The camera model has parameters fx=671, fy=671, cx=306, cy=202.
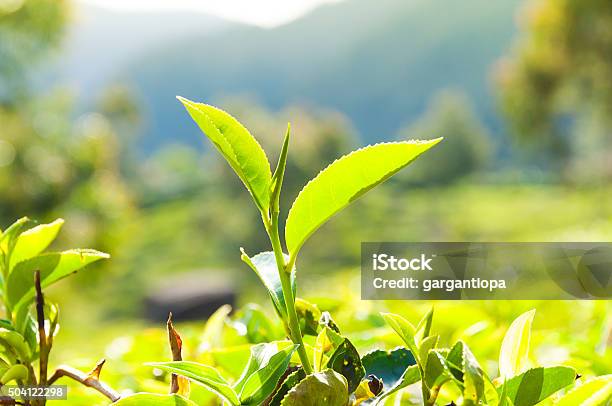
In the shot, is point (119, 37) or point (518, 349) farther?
point (119, 37)

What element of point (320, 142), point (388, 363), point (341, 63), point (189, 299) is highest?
point (341, 63)

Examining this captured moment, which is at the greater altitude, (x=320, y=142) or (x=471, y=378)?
(x=320, y=142)

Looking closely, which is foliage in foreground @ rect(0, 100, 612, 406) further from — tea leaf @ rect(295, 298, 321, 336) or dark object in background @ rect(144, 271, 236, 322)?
dark object in background @ rect(144, 271, 236, 322)

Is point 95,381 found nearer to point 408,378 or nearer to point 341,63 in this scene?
point 408,378

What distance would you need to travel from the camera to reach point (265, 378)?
273 mm

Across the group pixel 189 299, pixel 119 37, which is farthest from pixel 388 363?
pixel 119 37

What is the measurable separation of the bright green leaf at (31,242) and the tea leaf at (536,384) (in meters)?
0.24

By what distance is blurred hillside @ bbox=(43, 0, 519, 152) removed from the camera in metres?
34.9

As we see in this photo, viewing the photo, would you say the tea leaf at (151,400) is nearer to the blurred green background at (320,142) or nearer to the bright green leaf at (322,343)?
the bright green leaf at (322,343)

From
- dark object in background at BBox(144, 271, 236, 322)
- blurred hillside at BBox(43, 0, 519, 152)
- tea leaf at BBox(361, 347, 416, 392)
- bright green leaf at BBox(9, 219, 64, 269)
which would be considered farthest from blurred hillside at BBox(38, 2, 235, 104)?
tea leaf at BBox(361, 347, 416, 392)

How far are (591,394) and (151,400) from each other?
17 centimetres

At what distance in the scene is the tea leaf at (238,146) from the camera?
25 centimetres

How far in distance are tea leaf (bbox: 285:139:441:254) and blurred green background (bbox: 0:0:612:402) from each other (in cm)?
16

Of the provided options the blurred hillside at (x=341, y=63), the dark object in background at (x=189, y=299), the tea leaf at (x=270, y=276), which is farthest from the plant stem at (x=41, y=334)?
the blurred hillside at (x=341, y=63)
